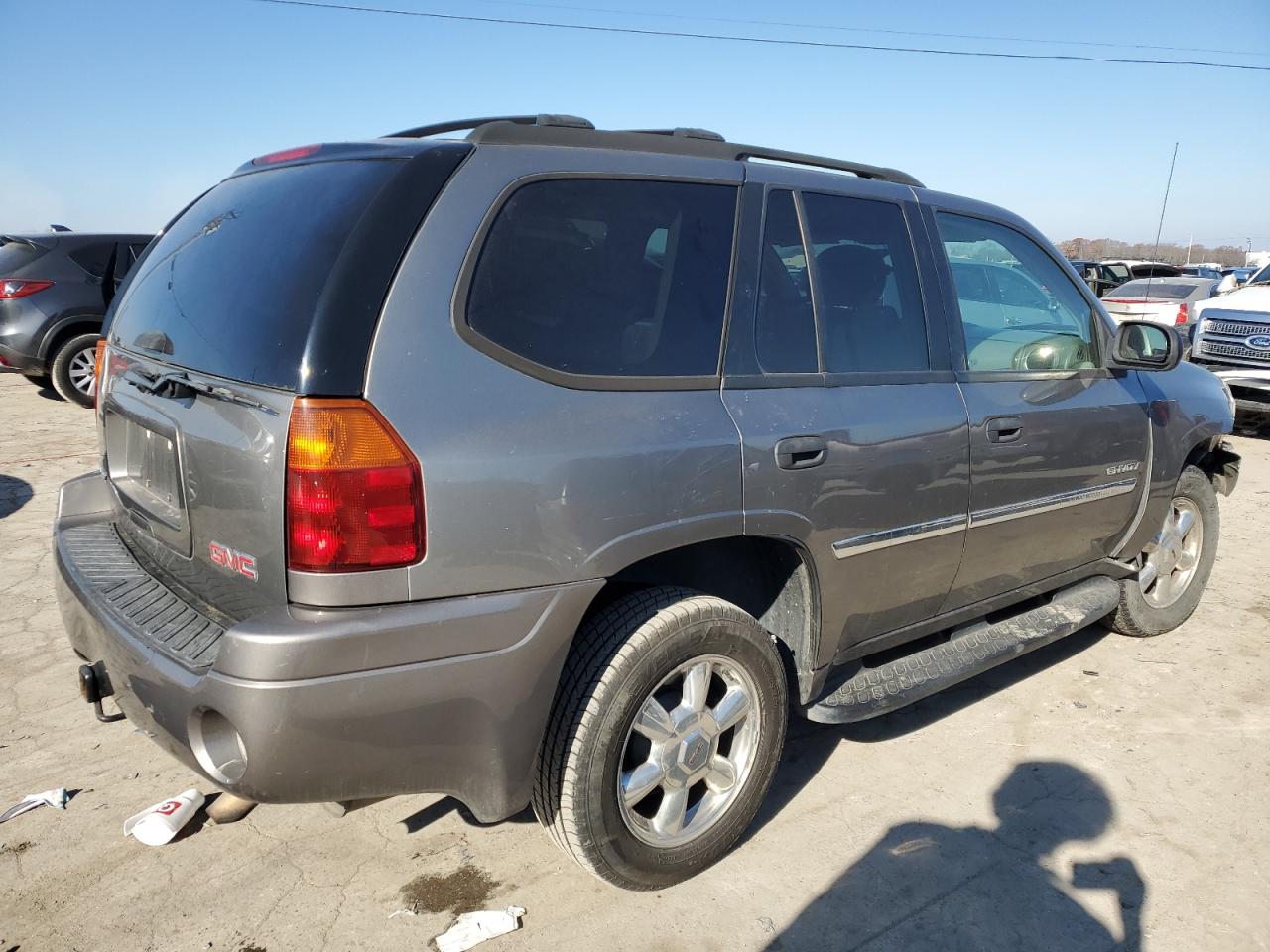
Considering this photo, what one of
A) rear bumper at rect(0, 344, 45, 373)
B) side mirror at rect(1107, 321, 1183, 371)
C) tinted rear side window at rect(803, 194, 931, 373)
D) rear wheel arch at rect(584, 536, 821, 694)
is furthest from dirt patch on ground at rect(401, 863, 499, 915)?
rear bumper at rect(0, 344, 45, 373)

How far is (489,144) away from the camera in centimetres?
227

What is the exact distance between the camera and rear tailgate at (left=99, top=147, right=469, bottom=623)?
201cm

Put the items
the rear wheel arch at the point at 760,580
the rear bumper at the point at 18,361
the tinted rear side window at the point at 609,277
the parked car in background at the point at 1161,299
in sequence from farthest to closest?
the parked car in background at the point at 1161,299 → the rear bumper at the point at 18,361 → the rear wheel arch at the point at 760,580 → the tinted rear side window at the point at 609,277

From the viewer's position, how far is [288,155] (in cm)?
262

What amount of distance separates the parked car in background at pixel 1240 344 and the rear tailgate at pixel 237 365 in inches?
392

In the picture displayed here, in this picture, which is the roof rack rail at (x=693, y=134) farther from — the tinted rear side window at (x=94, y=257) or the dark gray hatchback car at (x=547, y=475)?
the tinted rear side window at (x=94, y=257)

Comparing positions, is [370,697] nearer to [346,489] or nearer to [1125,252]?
[346,489]

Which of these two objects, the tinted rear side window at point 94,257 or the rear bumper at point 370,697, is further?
the tinted rear side window at point 94,257

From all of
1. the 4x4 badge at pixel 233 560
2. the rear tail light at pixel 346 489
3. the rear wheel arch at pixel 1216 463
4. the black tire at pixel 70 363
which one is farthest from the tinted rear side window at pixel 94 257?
the rear wheel arch at pixel 1216 463

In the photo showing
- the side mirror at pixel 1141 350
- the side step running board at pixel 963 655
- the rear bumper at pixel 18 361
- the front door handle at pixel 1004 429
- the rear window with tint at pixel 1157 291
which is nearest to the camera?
the side step running board at pixel 963 655

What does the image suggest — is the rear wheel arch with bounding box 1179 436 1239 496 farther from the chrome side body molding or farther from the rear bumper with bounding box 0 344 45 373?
the rear bumper with bounding box 0 344 45 373

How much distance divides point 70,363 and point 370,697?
30.9ft

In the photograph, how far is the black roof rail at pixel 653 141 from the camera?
234 cm

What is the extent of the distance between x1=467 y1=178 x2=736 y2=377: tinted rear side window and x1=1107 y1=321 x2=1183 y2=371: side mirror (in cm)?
195
